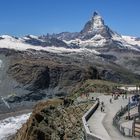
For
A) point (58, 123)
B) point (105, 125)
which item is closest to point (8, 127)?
point (58, 123)

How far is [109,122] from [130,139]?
10.5 meters

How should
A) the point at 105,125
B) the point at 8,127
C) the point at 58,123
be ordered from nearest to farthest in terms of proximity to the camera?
the point at 105,125 < the point at 58,123 < the point at 8,127

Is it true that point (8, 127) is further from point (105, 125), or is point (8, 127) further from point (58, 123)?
point (105, 125)

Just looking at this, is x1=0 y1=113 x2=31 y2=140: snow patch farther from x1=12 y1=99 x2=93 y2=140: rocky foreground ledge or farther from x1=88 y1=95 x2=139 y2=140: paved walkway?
x1=88 y1=95 x2=139 y2=140: paved walkway

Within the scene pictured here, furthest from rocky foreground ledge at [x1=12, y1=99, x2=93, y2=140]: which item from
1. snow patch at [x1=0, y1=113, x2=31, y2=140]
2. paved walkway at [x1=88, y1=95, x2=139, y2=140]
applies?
snow patch at [x1=0, y1=113, x2=31, y2=140]

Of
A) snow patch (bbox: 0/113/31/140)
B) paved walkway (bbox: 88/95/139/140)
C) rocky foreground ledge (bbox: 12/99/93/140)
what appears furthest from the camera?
snow patch (bbox: 0/113/31/140)

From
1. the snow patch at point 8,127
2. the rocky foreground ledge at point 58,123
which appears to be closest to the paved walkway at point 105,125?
the rocky foreground ledge at point 58,123

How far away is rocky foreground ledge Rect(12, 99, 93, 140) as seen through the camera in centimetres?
4603

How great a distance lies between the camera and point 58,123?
54.2 metres

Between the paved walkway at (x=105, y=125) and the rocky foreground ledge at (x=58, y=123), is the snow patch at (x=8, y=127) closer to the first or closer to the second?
the rocky foreground ledge at (x=58, y=123)

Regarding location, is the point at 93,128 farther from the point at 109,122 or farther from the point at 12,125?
the point at 12,125

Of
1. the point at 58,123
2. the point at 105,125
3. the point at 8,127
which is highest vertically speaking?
the point at 105,125

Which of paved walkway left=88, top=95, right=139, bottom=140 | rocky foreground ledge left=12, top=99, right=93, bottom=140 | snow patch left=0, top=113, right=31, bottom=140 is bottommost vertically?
snow patch left=0, top=113, right=31, bottom=140

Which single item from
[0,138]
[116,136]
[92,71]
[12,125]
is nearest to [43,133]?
[116,136]
